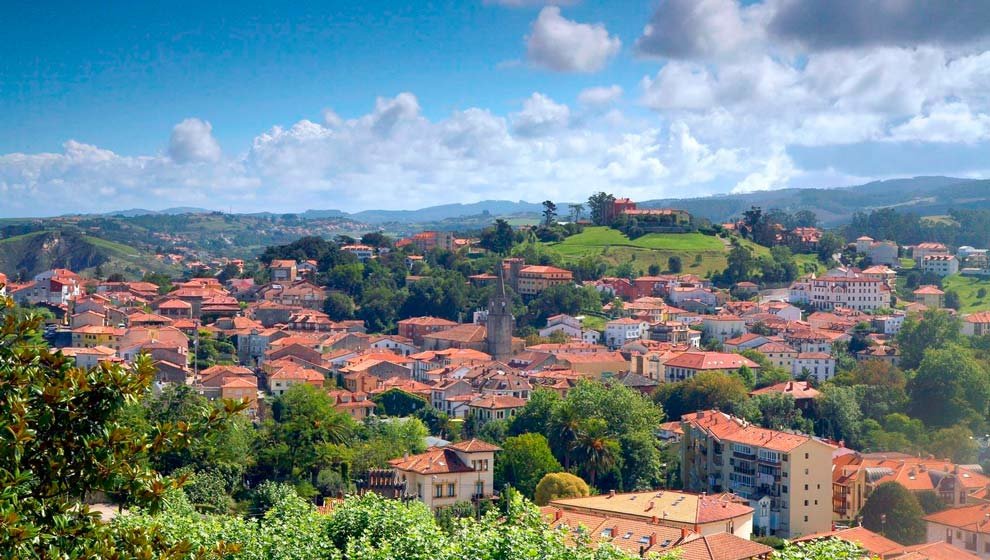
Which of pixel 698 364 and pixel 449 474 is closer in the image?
pixel 449 474

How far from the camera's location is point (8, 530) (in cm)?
783

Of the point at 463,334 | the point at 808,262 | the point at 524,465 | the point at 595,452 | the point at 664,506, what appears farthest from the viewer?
the point at 808,262

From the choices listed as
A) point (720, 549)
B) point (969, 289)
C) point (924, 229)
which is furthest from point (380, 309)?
point (924, 229)

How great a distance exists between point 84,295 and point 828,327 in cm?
4744

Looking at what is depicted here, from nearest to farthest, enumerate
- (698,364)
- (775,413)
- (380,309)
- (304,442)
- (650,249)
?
(304,442) < (775,413) < (698,364) < (380,309) < (650,249)

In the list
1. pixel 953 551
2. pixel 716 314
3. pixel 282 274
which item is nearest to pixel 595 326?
pixel 716 314

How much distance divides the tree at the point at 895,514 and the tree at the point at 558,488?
9.22 meters

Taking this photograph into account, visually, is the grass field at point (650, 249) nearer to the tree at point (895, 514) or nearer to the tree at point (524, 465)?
the tree at point (524, 465)

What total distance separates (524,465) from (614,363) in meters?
23.2

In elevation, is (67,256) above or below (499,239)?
below

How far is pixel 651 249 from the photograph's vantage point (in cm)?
9325

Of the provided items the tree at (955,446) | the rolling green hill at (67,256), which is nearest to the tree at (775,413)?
the tree at (955,446)

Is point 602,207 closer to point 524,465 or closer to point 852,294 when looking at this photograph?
point 852,294

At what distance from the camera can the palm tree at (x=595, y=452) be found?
131 feet
